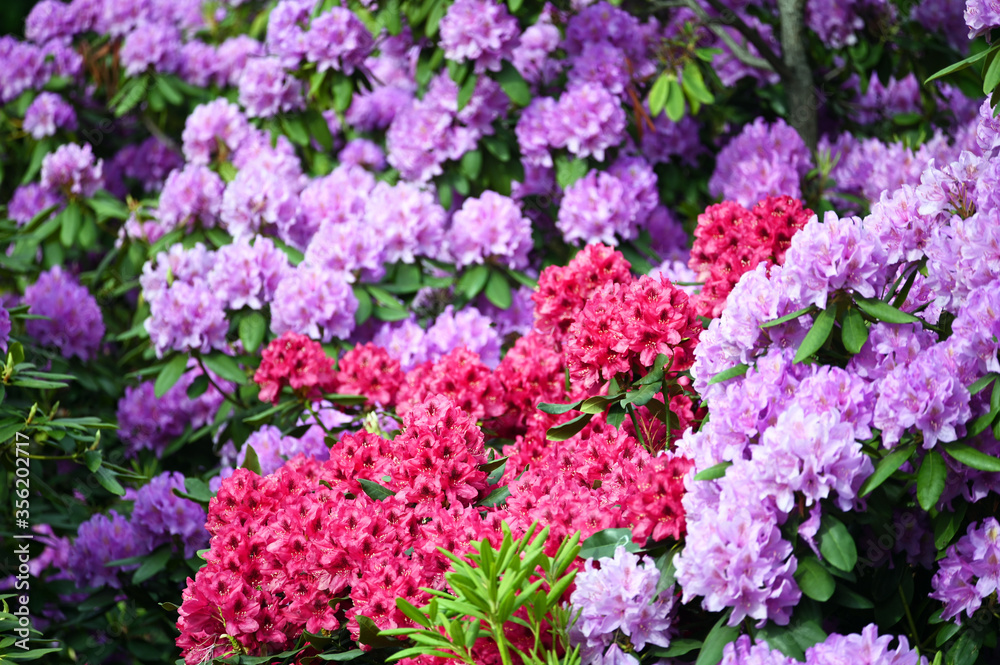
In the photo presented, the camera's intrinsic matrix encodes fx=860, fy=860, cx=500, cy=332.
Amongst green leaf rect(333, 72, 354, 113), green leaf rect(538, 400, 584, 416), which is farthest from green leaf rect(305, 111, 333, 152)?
green leaf rect(538, 400, 584, 416)

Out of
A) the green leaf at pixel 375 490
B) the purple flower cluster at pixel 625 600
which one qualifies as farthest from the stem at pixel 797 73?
the purple flower cluster at pixel 625 600

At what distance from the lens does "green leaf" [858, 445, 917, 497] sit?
1.36m

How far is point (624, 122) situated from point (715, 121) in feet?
2.11

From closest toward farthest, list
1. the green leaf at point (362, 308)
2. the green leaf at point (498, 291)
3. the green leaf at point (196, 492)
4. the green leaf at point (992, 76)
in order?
the green leaf at point (992, 76) < the green leaf at point (196, 492) < the green leaf at point (362, 308) < the green leaf at point (498, 291)

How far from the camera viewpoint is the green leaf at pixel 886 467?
1.36 meters

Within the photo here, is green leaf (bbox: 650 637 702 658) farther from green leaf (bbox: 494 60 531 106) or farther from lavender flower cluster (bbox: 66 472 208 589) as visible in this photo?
green leaf (bbox: 494 60 531 106)

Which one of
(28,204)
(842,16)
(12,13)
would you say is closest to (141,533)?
(28,204)

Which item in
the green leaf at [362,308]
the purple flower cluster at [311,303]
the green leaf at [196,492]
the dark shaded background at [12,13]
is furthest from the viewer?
the dark shaded background at [12,13]

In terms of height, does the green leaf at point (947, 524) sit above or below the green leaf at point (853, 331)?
below

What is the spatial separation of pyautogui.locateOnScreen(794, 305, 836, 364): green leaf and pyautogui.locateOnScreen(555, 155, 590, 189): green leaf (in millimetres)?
1779

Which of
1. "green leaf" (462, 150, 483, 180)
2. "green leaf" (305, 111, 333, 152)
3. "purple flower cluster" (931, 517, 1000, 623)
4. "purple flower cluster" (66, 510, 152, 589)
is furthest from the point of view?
"green leaf" (305, 111, 333, 152)

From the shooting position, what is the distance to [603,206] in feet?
10.1

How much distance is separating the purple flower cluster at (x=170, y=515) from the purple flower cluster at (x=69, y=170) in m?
1.76

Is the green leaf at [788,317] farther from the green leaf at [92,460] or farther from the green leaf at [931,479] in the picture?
the green leaf at [92,460]
